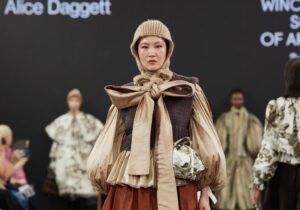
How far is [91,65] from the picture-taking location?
9.33m

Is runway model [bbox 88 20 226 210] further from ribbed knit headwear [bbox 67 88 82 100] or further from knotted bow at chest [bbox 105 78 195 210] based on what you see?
ribbed knit headwear [bbox 67 88 82 100]

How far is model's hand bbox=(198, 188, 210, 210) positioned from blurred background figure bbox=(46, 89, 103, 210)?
5547 mm

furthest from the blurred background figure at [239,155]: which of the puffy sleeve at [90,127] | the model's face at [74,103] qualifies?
the model's face at [74,103]

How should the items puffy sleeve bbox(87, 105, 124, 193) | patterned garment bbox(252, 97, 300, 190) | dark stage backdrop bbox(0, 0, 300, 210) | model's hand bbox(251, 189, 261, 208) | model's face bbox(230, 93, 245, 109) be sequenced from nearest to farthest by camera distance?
puffy sleeve bbox(87, 105, 124, 193)
patterned garment bbox(252, 97, 300, 190)
model's hand bbox(251, 189, 261, 208)
model's face bbox(230, 93, 245, 109)
dark stage backdrop bbox(0, 0, 300, 210)

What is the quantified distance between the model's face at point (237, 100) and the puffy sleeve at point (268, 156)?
4378 millimetres

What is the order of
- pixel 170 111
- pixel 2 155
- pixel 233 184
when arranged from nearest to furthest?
pixel 170 111 → pixel 2 155 → pixel 233 184

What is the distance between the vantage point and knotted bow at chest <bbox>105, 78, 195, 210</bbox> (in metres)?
3.13

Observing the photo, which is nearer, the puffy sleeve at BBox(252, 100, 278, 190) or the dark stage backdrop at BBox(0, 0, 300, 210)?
the puffy sleeve at BBox(252, 100, 278, 190)

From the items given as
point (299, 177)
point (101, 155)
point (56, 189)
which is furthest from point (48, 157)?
point (101, 155)

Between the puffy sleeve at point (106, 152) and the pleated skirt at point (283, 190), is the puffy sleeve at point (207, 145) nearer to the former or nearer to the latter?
the puffy sleeve at point (106, 152)

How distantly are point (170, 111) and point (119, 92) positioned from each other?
25cm

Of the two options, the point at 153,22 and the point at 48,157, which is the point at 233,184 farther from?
the point at 153,22

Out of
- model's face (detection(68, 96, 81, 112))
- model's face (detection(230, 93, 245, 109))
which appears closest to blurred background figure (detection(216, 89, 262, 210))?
model's face (detection(230, 93, 245, 109))

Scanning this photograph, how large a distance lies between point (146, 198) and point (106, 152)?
0.28 metres
